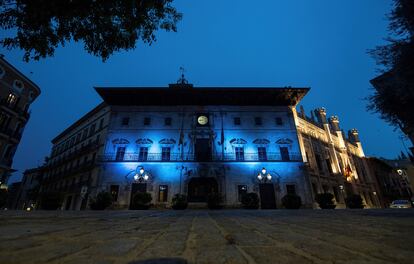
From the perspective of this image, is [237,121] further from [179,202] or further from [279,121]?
[179,202]

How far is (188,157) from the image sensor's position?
2197 centimetres

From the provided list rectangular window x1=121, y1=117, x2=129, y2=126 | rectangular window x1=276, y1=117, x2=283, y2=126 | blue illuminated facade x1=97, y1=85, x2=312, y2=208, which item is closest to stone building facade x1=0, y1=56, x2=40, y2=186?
blue illuminated facade x1=97, y1=85, x2=312, y2=208

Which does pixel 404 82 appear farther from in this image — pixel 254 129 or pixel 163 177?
pixel 163 177

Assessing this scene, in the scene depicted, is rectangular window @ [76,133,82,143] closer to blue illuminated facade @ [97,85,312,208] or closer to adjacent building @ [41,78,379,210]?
adjacent building @ [41,78,379,210]

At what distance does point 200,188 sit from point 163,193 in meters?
3.96

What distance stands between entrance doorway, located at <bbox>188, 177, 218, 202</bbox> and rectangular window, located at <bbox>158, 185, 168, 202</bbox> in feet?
8.02

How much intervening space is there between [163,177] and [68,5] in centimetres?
1757

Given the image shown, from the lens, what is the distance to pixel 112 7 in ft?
21.0

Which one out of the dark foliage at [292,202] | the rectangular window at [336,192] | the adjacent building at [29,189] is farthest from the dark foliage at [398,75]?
the adjacent building at [29,189]

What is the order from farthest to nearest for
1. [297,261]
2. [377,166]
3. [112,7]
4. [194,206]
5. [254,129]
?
[377,166], [254,129], [194,206], [112,7], [297,261]

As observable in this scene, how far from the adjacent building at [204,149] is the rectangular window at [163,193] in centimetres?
10

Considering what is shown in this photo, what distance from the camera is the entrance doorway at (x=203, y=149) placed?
22.4 m

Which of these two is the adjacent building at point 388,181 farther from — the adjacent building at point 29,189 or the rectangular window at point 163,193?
the adjacent building at point 29,189

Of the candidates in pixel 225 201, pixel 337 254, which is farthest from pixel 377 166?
pixel 337 254
